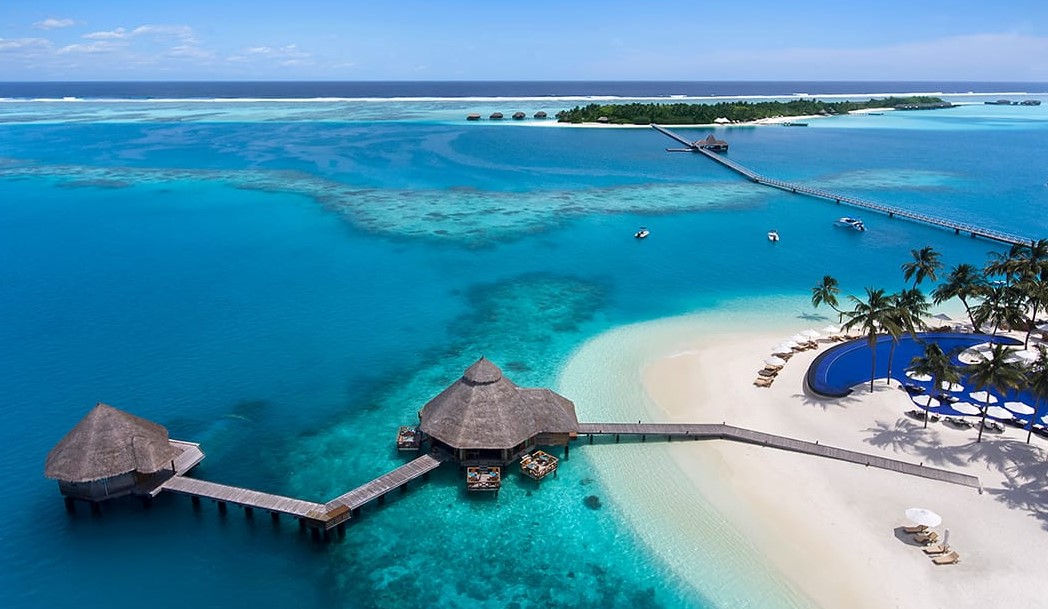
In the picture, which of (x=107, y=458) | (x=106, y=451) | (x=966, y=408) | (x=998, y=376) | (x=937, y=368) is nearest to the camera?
(x=107, y=458)

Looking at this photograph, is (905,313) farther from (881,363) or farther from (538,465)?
(538,465)

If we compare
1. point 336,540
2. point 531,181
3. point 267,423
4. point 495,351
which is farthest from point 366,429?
point 531,181

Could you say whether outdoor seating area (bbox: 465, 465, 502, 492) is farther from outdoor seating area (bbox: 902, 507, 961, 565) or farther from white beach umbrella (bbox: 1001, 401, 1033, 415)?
white beach umbrella (bbox: 1001, 401, 1033, 415)

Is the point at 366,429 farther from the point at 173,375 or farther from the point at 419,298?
the point at 419,298

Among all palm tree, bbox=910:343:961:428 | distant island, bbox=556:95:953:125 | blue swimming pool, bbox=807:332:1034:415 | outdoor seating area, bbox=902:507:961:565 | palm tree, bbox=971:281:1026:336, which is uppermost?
distant island, bbox=556:95:953:125

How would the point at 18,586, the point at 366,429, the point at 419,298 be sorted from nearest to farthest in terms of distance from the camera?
the point at 18,586, the point at 366,429, the point at 419,298

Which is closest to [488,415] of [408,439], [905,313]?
[408,439]

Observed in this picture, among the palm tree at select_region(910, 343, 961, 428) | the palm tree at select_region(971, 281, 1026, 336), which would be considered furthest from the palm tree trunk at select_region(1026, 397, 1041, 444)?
the palm tree at select_region(971, 281, 1026, 336)
